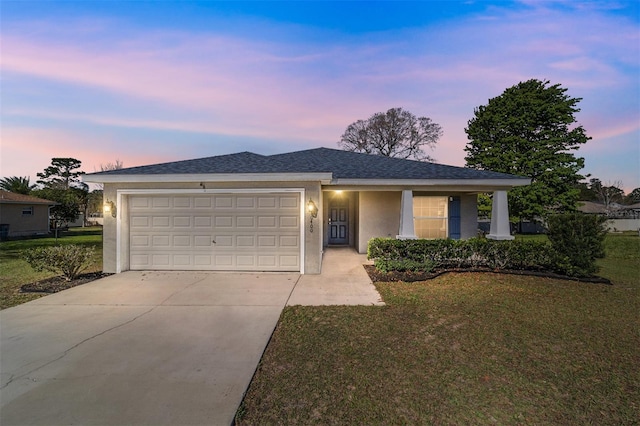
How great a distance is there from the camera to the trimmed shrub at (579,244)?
7195 mm

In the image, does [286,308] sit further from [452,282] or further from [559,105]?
[559,105]

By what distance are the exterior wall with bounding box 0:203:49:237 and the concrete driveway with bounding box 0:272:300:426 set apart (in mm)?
19825

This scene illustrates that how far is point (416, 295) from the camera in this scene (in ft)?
19.4

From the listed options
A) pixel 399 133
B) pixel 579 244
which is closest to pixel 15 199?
pixel 579 244

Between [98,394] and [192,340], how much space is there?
4.09ft

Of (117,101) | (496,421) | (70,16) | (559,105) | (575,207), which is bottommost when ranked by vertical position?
(496,421)

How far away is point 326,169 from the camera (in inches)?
393

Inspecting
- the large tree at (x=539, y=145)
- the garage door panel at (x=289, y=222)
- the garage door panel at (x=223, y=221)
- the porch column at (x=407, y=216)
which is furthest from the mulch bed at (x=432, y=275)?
the large tree at (x=539, y=145)

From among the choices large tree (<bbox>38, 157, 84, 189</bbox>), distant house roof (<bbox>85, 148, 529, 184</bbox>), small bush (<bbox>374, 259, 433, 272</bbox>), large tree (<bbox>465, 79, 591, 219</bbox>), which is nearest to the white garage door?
Answer: distant house roof (<bbox>85, 148, 529, 184</bbox>)

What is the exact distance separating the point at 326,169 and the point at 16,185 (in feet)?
93.8

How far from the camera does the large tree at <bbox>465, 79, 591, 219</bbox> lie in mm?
20031

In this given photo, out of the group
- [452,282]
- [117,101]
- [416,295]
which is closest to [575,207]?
[452,282]

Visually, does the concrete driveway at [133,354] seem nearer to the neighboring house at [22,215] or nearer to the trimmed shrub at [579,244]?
the trimmed shrub at [579,244]

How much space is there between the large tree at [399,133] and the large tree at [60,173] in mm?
37381
